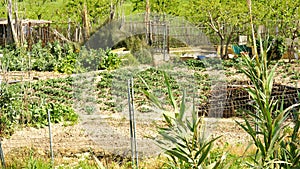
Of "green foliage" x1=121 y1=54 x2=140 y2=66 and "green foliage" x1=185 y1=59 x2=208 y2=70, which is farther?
"green foliage" x1=185 y1=59 x2=208 y2=70

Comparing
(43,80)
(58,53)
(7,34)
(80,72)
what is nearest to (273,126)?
(43,80)

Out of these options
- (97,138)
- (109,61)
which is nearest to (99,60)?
(109,61)

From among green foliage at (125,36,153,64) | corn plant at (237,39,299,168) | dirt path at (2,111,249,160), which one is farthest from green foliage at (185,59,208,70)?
corn plant at (237,39,299,168)

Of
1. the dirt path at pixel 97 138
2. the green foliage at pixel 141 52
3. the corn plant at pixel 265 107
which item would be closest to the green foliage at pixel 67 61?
the green foliage at pixel 141 52

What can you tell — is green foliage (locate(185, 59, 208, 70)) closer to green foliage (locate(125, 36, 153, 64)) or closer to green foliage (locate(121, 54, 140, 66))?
green foliage (locate(125, 36, 153, 64))

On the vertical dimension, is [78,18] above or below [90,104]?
above

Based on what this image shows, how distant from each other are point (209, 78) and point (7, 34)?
38.0ft

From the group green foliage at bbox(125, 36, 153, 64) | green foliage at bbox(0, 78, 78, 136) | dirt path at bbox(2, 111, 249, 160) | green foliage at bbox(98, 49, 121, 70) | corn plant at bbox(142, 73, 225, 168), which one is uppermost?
corn plant at bbox(142, 73, 225, 168)

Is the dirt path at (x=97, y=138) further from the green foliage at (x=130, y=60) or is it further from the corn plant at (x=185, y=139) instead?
the corn plant at (x=185, y=139)

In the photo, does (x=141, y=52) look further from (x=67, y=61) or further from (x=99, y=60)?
(x=67, y=61)

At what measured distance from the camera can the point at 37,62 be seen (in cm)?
1259

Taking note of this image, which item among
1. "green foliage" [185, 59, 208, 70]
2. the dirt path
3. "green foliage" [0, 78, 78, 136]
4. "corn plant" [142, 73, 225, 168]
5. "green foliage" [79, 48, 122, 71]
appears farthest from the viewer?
"green foliage" [185, 59, 208, 70]

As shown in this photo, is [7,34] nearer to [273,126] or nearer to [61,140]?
[61,140]

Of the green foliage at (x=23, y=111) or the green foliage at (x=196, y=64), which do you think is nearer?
the green foliage at (x=23, y=111)
